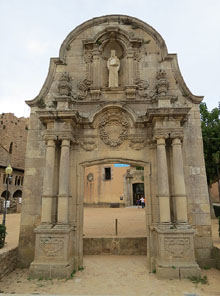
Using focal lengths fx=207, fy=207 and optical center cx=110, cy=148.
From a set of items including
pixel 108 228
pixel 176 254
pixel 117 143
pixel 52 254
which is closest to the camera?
pixel 176 254

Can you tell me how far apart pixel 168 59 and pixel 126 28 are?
6.58 ft

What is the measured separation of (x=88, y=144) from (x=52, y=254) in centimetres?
330

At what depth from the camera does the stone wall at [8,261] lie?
529 centimetres

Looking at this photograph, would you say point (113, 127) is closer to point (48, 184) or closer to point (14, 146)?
point (48, 184)

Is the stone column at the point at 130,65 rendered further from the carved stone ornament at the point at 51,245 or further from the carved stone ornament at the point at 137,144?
the carved stone ornament at the point at 51,245

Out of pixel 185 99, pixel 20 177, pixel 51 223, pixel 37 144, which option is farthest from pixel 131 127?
pixel 20 177

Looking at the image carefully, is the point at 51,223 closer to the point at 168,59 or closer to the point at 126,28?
the point at 168,59

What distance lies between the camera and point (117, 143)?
666cm

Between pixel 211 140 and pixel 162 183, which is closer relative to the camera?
pixel 162 183

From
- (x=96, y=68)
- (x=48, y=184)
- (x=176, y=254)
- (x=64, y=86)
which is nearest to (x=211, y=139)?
(x=96, y=68)

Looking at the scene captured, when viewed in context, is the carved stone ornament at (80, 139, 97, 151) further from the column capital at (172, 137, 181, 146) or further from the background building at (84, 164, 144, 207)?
the background building at (84, 164, 144, 207)

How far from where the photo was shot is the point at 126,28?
773 centimetres

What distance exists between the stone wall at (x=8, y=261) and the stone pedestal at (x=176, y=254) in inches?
156

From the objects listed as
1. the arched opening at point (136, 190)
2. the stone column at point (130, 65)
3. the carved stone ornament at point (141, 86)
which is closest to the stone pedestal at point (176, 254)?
the carved stone ornament at point (141, 86)
